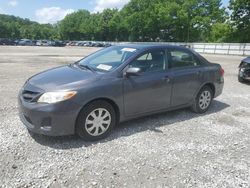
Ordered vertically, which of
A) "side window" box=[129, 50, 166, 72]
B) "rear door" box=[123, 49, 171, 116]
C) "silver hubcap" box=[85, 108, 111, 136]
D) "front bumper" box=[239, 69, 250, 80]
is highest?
"side window" box=[129, 50, 166, 72]

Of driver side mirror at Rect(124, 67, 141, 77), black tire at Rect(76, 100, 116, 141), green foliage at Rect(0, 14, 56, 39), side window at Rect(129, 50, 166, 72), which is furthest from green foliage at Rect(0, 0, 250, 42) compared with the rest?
black tire at Rect(76, 100, 116, 141)

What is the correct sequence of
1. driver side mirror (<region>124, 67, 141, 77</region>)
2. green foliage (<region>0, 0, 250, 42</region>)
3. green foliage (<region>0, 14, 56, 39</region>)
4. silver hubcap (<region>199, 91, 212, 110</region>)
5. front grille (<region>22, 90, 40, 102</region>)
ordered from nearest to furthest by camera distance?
front grille (<region>22, 90, 40, 102</region>) < driver side mirror (<region>124, 67, 141, 77</region>) < silver hubcap (<region>199, 91, 212, 110</region>) < green foliage (<region>0, 0, 250, 42</region>) < green foliage (<region>0, 14, 56, 39</region>)

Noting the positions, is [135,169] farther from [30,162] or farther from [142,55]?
[142,55]

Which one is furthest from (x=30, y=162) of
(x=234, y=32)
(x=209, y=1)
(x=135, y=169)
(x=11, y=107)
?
(x=209, y=1)

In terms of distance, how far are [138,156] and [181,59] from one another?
8.46ft

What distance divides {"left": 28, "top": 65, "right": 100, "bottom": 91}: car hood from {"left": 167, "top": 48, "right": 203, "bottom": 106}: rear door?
1746 millimetres

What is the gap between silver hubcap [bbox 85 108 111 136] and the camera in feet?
13.8

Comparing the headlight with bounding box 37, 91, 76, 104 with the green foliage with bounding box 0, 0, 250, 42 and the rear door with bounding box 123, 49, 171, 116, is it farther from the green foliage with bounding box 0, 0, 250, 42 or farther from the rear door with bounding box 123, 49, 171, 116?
the green foliage with bounding box 0, 0, 250, 42

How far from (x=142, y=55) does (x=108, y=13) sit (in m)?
91.1

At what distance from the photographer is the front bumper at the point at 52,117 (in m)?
3.83

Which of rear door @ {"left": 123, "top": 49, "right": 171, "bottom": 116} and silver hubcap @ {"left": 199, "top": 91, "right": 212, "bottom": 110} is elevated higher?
rear door @ {"left": 123, "top": 49, "right": 171, "bottom": 116}

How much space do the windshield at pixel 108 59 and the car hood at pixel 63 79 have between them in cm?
29

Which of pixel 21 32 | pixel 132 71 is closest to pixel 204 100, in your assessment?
pixel 132 71

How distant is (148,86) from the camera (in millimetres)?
4824
